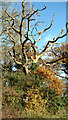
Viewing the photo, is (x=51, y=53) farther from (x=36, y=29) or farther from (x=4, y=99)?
(x=4, y=99)

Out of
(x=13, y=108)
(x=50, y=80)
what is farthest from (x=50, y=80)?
(x=13, y=108)

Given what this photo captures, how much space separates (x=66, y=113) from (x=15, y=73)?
325 centimetres

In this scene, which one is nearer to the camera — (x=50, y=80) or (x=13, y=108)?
(x=13, y=108)

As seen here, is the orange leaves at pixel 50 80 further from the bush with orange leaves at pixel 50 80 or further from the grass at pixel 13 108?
the grass at pixel 13 108

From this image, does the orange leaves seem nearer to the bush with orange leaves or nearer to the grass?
the bush with orange leaves

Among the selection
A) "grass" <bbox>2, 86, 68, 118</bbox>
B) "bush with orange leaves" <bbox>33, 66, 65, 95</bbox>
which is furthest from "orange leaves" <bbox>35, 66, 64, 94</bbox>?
"grass" <bbox>2, 86, 68, 118</bbox>

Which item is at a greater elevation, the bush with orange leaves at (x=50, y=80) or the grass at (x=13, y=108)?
the bush with orange leaves at (x=50, y=80)

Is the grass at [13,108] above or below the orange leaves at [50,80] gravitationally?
below

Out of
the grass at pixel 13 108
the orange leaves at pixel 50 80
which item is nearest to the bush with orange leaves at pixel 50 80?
the orange leaves at pixel 50 80

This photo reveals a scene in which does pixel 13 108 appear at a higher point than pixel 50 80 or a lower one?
lower

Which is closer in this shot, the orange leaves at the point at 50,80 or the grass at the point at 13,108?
the grass at the point at 13,108

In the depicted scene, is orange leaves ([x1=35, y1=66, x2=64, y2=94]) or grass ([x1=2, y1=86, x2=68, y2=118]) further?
orange leaves ([x1=35, y1=66, x2=64, y2=94])

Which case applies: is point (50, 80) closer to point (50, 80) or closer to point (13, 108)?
point (50, 80)

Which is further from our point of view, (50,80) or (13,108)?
(50,80)
